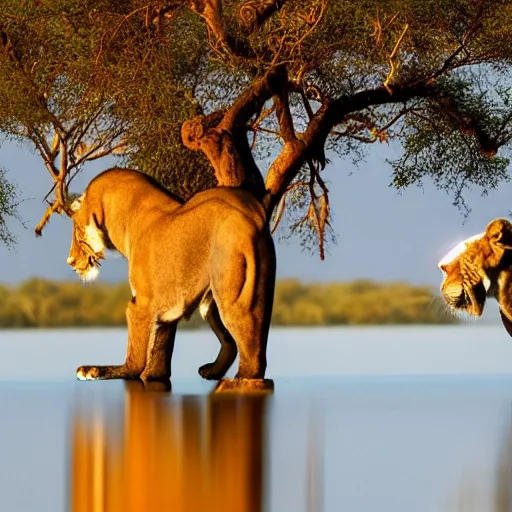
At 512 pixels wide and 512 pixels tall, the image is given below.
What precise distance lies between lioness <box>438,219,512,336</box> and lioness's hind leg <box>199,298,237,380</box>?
2553 mm

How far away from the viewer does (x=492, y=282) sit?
12.3 meters

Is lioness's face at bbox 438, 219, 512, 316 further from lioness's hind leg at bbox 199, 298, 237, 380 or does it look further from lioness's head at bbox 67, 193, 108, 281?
lioness's head at bbox 67, 193, 108, 281

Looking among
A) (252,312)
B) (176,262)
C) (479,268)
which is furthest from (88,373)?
(479,268)

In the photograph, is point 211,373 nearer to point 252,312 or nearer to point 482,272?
point 252,312

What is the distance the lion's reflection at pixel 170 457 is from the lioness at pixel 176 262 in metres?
1.25

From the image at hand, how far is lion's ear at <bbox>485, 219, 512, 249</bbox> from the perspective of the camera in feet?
40.0

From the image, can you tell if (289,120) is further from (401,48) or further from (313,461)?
(313,461)

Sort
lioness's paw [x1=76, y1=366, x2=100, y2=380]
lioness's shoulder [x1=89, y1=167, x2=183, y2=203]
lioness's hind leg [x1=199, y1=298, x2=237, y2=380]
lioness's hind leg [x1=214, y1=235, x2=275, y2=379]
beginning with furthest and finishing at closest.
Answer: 1. lioness's hind leg [x1=199, y1=298, x2=237, y2=380]
2. lioness's shoulder [x1=89, y1=167, x2=183, y2=203]
3. lioness's paw [x1=76, y1=366, x2=100, y2=380]
4. lioness's hind leg [x1=214, y1=235, x2=275, y2=379]

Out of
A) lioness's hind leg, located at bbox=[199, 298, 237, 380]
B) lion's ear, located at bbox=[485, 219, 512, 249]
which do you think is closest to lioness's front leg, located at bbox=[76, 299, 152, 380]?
lioness's hind leg, located at bbox=[199, 298, 237, 380]

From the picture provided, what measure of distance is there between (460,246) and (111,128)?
7861mm

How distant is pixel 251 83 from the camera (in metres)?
16.7

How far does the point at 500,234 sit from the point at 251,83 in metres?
5.28

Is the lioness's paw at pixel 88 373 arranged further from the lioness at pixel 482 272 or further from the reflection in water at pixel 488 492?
the reflection in water at pixel 488 492

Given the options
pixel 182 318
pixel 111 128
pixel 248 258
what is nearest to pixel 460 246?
pixel 248 258
